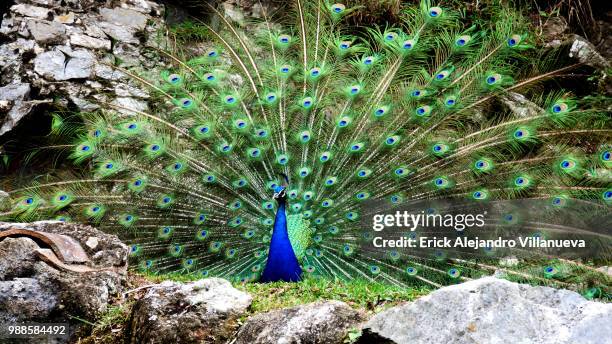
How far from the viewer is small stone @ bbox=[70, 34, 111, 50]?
6.59m

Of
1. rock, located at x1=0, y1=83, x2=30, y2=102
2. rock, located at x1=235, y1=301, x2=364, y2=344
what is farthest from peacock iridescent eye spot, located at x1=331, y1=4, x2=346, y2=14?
rock, located at x1=235, y1=301, x2=364, y2=344

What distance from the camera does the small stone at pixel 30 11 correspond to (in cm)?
645

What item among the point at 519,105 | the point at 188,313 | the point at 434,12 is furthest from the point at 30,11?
the point at 519,105

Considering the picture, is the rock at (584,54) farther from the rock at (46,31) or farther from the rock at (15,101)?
the rock at (15,101)

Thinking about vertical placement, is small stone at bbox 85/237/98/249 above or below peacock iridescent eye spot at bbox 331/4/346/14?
below

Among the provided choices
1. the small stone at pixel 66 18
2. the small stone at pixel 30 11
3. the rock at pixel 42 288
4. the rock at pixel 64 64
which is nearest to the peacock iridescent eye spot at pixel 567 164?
the rock at pixel 42 288

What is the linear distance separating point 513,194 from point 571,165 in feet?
1.47

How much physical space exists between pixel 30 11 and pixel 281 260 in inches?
127

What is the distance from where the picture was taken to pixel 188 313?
3.51m

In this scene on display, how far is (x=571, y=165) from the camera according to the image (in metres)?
5.28

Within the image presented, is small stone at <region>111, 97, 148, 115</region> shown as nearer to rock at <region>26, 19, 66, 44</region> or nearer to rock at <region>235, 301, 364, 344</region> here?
rock at <region>26, 19, 66, 44</region>

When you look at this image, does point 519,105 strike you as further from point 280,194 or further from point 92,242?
point 92,242

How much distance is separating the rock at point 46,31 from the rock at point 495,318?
15.2 feet

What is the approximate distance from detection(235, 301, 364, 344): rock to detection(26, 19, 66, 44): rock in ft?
13.6
